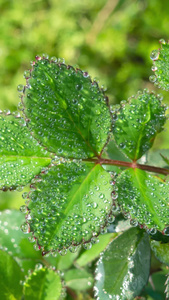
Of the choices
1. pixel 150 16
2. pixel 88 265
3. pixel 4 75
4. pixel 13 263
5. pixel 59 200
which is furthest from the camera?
pixel 4 75

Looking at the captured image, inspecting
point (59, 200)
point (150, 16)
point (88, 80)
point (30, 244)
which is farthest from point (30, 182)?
point (150, 16)

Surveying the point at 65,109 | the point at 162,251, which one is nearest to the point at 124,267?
the point at 162,251

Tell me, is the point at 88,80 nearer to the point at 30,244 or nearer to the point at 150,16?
the point at 30,244

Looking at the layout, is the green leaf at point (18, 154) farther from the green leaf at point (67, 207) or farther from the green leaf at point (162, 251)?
the green leaf at point (162, 251)

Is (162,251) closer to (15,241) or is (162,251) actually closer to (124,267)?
(124,267)

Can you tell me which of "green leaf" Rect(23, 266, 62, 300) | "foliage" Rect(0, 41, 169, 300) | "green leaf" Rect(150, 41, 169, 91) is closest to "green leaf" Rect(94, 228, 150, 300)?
"foliage" Rect(0, 41, 169, 300)

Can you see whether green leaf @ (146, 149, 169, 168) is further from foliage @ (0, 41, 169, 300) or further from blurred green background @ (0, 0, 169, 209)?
blurred green background @ (0, 0, 169, 209)
